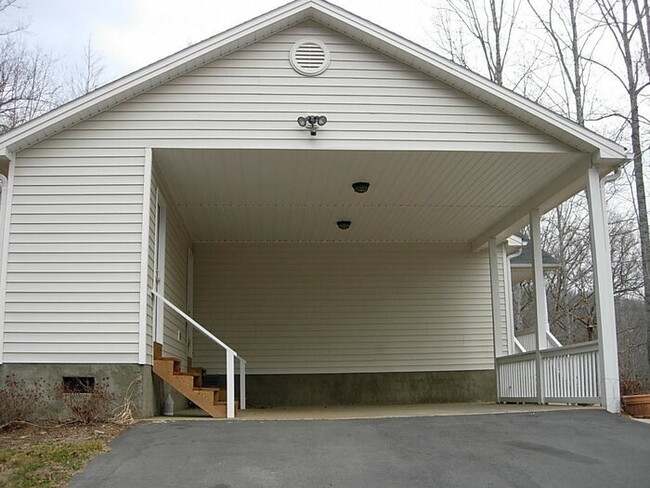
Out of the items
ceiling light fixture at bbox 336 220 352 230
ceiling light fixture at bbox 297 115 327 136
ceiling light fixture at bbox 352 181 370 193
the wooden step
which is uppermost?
ceiling light fixture at bbox 297 115 327 136

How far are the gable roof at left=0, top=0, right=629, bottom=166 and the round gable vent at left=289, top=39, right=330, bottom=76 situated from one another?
0.29m

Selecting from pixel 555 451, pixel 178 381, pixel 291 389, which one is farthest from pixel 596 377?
pixel 291 389

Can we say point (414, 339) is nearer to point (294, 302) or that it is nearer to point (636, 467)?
point (294, 302)

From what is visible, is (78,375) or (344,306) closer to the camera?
(78,375)

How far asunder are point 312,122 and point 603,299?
4209 millimetres

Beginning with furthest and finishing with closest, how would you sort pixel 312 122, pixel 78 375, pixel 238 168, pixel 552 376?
pixel 552 376 → pixel 238 168 → pixel 312 122 → pixel 78 375

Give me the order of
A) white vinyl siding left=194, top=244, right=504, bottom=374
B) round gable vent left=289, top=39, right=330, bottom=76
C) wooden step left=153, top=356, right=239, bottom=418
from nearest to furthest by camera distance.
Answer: wooden step left=153, top=356, right=239, bottom=418
round gable vent left=289, top=39, right=330, bottom=76
white vinyl siding left=194, top=244, right=504, bottom=374

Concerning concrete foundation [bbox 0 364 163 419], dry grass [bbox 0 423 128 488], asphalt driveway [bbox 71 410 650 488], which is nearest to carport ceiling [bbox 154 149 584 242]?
concrete foundation [bbox 0 364 163 419]

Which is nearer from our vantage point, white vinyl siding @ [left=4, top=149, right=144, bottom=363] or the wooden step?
white vinyl siding @ [left=4, top=149, right=144, bottom=363]

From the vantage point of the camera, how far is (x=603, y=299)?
9289 millimetres

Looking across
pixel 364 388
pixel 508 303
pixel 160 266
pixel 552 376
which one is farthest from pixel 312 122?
pixel 508 303

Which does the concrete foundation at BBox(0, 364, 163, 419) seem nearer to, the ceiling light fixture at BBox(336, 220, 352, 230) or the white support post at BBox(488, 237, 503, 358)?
the ceiling light fixture at BBox(336, 220, 352, 230)

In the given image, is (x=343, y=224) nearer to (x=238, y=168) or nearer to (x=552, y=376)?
(x=238, y=168)

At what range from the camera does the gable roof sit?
907 cm
